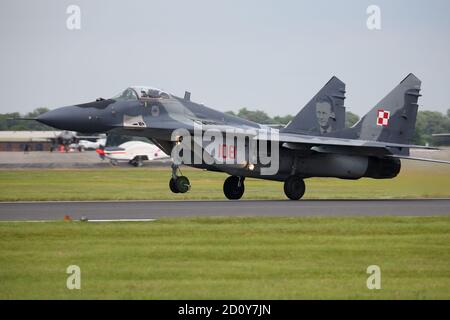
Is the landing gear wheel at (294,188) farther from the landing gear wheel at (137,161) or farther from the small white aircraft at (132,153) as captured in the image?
the landing gear wheel at (137,161)

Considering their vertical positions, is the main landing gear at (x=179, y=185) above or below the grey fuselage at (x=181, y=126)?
below

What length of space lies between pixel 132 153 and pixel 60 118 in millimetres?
40878

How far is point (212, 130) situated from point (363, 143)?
434 cm

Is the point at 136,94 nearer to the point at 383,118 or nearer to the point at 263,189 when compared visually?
the point at 383,118

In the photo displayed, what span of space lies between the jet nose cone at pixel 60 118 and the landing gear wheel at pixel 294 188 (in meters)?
6.26

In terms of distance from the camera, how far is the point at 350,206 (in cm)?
2141

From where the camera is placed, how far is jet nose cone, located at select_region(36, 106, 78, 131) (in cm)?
2244

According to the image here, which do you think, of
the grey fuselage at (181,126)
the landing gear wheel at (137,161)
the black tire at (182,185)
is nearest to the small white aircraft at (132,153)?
the landing gear wheel at (137,161)

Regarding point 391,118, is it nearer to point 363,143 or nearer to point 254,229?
point 363,143

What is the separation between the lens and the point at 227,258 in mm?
12305

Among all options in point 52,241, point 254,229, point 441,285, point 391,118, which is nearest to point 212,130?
point 391,118

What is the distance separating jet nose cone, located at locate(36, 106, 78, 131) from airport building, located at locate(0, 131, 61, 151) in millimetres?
73444

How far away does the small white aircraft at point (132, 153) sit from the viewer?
2459 inches
